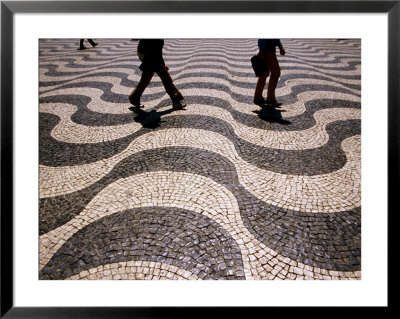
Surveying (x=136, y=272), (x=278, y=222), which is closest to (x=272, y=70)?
(x=278, y=222)

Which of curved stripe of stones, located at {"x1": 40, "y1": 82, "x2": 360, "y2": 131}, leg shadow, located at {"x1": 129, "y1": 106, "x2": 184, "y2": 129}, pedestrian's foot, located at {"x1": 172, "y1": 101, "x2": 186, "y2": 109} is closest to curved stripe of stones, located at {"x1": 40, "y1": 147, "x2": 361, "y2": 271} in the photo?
leg shadow, located at {"x1": 129, "y1": 106, "x2": 184, "y2": 129}

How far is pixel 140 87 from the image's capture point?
305cm

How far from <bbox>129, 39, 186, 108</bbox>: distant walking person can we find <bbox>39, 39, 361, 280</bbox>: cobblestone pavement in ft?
0.53

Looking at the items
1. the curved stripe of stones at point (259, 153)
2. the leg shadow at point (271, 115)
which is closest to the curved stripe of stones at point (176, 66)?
the leg shadow at point (271, 115)

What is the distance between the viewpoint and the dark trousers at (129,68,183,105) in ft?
9.90

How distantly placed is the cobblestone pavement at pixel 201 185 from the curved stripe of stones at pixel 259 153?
0.5 inches

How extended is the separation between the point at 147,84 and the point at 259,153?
1480 millimetres

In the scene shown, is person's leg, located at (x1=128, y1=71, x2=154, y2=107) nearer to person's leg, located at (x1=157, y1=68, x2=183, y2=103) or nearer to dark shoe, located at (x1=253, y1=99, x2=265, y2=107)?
person's leg, located at (x1=157, y1=68, x2=183, y2=103)
